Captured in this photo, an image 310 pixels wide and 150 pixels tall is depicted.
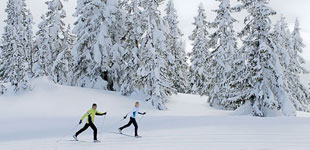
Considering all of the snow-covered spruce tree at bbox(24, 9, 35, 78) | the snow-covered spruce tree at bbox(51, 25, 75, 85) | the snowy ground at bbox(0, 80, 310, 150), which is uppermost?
the snow-covered spruce tree at bbox(24, 9, 35, 78)

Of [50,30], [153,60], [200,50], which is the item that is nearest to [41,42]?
[50,30]

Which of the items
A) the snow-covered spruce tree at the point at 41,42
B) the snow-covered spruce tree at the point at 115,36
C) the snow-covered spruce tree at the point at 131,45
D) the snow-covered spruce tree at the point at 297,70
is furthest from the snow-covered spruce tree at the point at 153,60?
the snow-covered spruce tree at the point at 297,70

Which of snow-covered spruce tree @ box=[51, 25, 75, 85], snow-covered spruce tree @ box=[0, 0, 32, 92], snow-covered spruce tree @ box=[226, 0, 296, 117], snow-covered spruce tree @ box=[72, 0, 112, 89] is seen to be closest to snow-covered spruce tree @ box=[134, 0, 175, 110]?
snow-covered spruce tree @ box=[72, 0, 112, 89]

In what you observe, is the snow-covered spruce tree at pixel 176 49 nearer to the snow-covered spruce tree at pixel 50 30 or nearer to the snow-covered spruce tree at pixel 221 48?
the snow-covered spruce tree at pixel 221 48

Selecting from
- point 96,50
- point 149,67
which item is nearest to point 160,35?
point 149,67

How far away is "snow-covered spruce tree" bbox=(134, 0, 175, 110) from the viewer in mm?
23922

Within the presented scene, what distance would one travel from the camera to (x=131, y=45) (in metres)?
26.7

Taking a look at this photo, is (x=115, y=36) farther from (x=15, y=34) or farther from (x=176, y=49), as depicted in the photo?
(x=176, y=49)

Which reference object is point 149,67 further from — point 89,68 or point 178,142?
point 178,142

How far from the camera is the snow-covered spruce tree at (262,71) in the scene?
20.0 m

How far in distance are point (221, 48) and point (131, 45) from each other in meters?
9.37

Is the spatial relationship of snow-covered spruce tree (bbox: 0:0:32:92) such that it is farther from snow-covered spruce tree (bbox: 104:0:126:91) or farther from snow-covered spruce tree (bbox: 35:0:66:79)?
snow-covered spruce tree (bbox: 104:0:126:91)

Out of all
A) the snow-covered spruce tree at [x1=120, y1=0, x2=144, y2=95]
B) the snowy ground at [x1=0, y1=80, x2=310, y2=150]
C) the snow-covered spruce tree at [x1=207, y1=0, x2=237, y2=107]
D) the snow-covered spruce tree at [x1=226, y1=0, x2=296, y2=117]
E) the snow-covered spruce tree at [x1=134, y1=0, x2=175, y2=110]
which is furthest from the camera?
the snow-covered spruce tree at [x1=207, y1=0, x2=237, y2=107]

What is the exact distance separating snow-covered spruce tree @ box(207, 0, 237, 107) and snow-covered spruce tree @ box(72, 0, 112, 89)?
35.4ft
